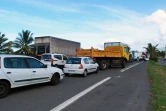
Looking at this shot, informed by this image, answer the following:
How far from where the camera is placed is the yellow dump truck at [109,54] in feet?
70.4

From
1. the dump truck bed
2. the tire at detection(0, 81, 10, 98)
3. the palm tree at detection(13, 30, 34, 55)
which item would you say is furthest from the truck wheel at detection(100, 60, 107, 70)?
the palm tree at detection(13, 30, 34, 55)

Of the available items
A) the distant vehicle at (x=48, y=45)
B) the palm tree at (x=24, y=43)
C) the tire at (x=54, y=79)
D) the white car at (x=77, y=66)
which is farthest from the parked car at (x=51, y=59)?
the palm tree at (x=24, y=43)

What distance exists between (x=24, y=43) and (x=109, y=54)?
26.1 metres

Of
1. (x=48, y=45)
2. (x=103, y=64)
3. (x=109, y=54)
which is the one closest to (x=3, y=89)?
(x=103, y=64)

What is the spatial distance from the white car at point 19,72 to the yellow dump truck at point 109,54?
10.9m

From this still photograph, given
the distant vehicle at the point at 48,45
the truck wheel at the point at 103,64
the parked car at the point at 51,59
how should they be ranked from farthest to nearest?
the distant vehicle at the point at 48,45
the truck wheel at the point at 103,64
the parked car at the point at 51,59

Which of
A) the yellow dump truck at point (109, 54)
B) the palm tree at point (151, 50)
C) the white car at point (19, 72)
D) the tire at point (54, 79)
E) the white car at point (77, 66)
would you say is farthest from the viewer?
the palm tree at point (151, 50)

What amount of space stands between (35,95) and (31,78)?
1.17 m

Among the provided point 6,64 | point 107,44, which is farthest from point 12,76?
point 107,44

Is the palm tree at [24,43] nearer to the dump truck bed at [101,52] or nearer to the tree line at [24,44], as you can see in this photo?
the tree line at [24,44]

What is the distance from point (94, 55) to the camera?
2130 centimetres

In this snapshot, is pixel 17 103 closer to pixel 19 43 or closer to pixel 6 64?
pixel 6 64

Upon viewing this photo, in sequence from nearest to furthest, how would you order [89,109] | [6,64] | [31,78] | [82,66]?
[89,109], [6,64], [31,78], [82,66]

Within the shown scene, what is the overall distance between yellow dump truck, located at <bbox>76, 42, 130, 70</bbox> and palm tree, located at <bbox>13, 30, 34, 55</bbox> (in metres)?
21.2
